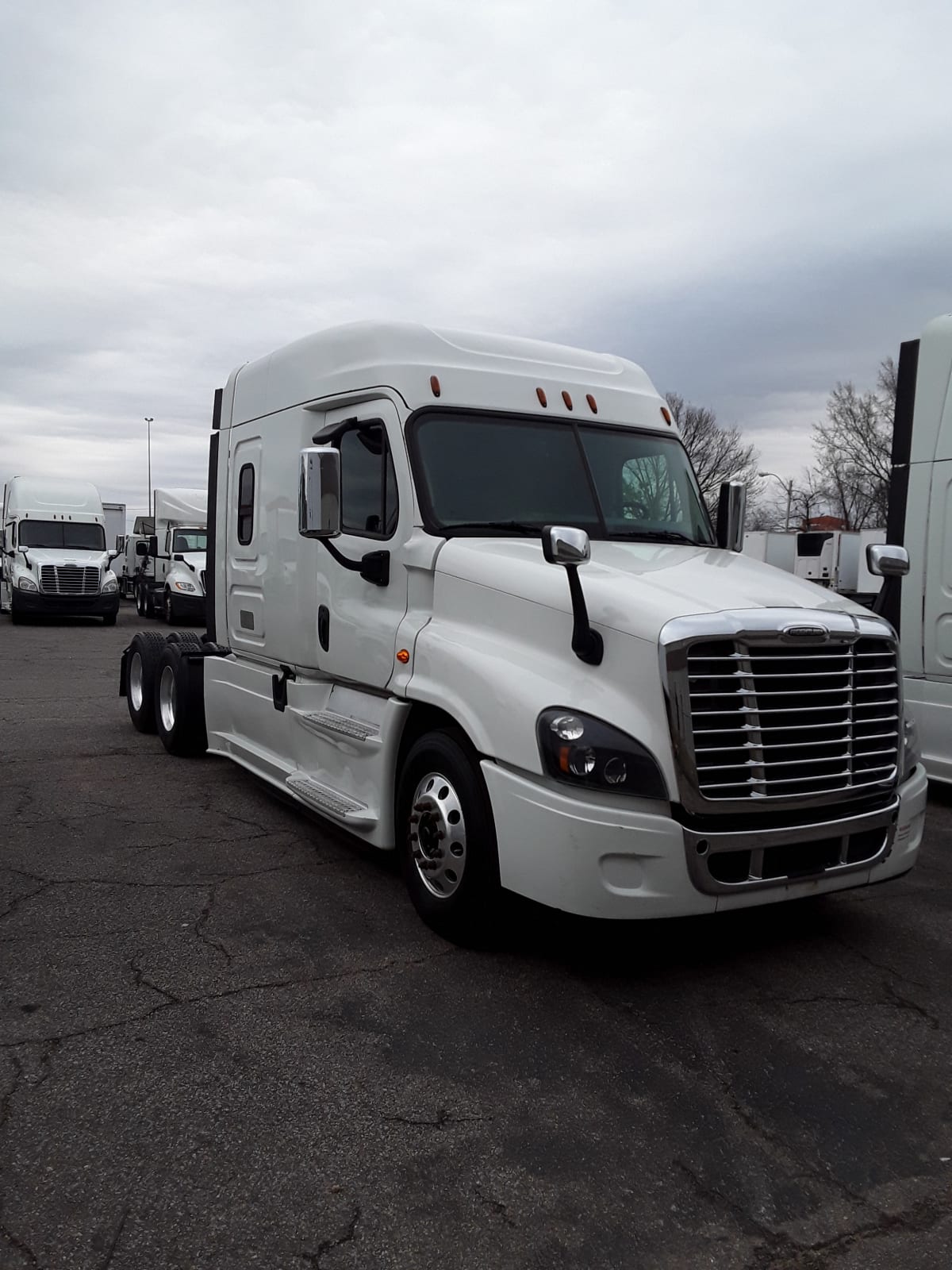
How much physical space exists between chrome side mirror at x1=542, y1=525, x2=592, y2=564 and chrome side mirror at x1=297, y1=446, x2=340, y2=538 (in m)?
1.53

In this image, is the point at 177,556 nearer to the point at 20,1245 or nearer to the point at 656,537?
the point at 656,537

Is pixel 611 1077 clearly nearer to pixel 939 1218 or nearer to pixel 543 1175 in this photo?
pixel 543 1175

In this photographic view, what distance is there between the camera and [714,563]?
16.0 feet

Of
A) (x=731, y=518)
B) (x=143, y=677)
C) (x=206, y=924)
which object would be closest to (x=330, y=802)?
(x=206, y=924)

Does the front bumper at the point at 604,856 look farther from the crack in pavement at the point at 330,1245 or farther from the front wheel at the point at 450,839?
the crack in pavement at the point at 330,1245

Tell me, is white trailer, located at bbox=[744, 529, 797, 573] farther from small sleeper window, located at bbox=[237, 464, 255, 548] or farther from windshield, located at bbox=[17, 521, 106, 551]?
small sleeper window, located at bbox=[237, 464, 255, 548]

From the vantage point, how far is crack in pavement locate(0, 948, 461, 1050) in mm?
Result: 3627

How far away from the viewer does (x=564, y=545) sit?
3916mm

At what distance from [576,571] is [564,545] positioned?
0.57 ft

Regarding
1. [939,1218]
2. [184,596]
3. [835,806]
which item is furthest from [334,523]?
[184,596]

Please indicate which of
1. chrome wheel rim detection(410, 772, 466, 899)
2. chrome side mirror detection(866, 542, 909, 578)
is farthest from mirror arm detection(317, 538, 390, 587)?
chrome side mirror detection(866, 542, 909, 578)

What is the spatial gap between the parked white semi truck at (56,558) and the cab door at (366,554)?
20.3 metres

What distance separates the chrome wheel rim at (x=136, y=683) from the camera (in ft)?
31.8

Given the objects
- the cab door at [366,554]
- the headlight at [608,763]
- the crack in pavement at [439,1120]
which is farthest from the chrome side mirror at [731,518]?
the crack in pavement at [439,1120]
